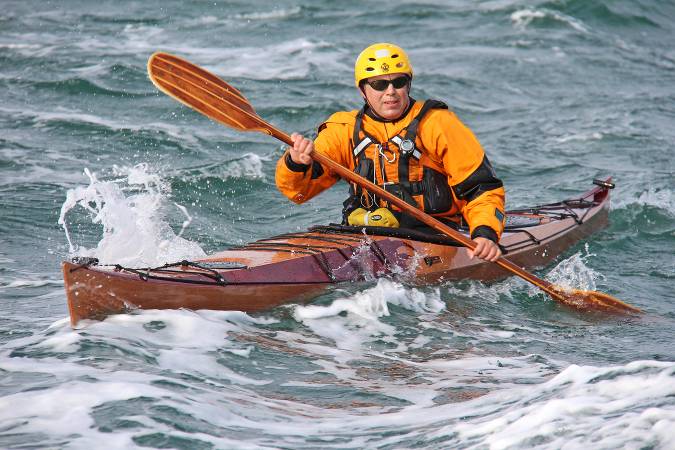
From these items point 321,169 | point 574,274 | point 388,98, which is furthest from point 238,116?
point 574,274

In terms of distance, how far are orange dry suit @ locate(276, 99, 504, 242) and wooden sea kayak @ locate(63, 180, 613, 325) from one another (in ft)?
0.86

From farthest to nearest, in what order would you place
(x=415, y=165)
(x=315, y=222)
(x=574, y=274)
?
(x=315, y=222) → (x=574, y=274) → (x=415, y=165)

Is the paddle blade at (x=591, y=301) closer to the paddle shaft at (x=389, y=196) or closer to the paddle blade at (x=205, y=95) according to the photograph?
the paddle shaft at (x=389, y=196)

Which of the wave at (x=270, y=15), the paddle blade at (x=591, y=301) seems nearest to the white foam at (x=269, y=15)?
the wave at (x=270, y=15)

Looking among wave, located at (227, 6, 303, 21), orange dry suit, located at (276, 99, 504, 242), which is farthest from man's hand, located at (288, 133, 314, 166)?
wave, located at (227, 6, 303, 21)

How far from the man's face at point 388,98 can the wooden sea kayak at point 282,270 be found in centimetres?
78

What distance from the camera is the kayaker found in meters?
6.30

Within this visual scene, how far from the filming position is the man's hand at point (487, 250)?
6.01 meters

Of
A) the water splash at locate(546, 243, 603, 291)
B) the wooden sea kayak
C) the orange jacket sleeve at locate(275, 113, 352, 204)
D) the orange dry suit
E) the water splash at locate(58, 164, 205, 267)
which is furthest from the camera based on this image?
the water splash at locate(546, 243, 603, 291)

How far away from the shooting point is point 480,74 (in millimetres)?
14977

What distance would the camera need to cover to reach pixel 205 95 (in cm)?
631

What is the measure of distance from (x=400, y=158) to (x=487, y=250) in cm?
89

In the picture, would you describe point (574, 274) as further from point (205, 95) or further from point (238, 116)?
point (205, 95)

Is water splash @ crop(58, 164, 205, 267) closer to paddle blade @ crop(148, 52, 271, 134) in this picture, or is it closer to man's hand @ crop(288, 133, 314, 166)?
paddle blade @ crop(148, 52, 271, 134)
